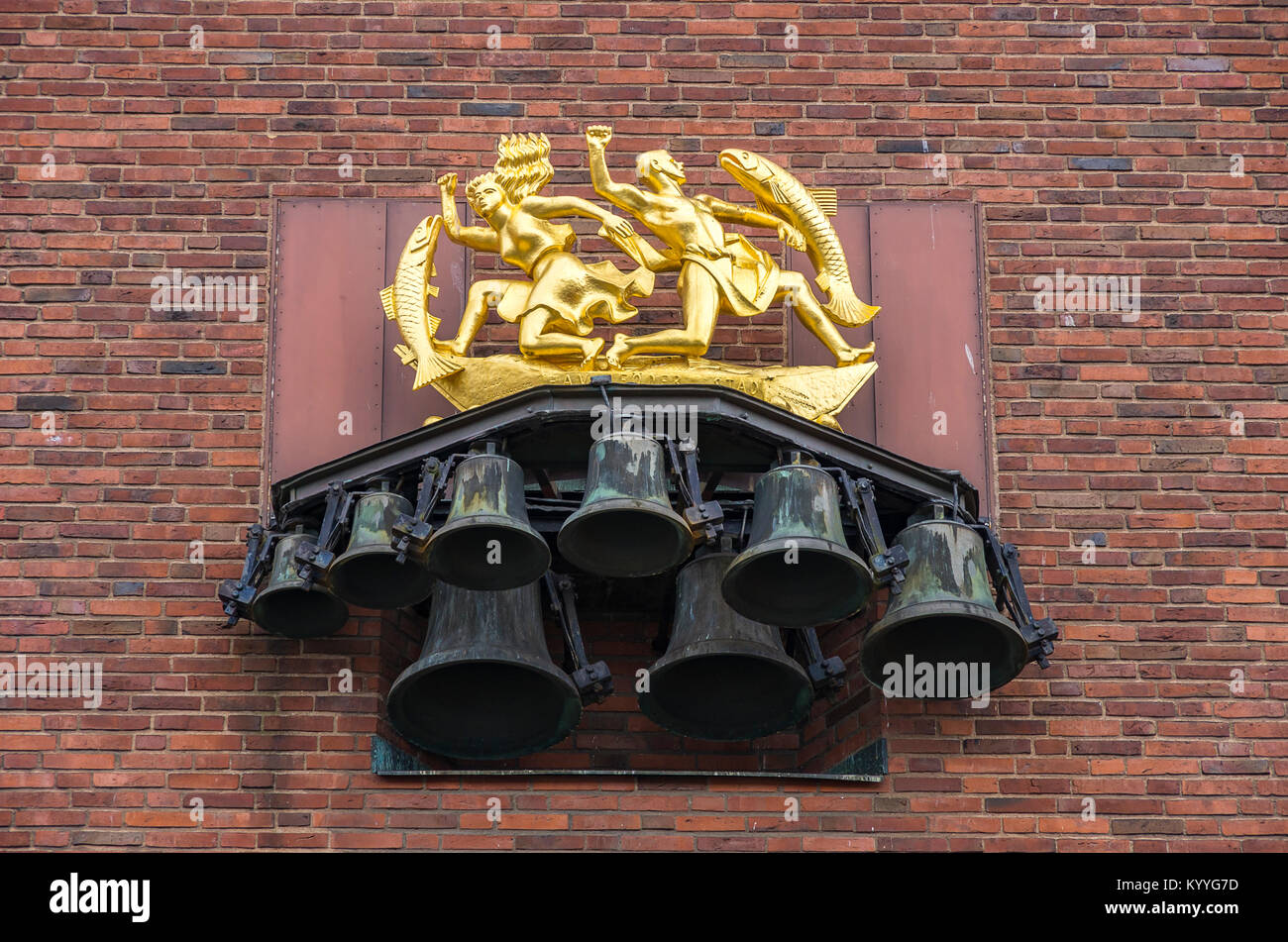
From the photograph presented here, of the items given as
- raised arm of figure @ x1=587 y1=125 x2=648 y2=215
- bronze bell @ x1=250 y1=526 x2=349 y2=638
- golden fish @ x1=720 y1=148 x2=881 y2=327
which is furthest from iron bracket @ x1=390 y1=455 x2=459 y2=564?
golden fish @ x1=720 y1=148 x2=881 y2=327

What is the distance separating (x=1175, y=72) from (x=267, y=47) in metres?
4.24

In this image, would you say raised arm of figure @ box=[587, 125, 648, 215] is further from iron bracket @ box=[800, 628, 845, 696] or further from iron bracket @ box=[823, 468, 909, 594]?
iron bracket @ box=[800, 628, 845, 696]

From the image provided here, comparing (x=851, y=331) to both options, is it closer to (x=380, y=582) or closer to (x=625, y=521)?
(x=625, y=521)

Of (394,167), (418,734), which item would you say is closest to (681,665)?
(418,734)

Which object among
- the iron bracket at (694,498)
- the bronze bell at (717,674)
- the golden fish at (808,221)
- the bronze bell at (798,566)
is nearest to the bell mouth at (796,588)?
the bronze bell at (798,566)

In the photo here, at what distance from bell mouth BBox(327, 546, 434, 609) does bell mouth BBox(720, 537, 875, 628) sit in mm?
1211

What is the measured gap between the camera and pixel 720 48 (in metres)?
12.5

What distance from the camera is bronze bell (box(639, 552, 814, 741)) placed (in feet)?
34.4

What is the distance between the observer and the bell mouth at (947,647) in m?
10.3

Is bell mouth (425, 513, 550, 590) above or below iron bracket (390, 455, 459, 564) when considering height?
below

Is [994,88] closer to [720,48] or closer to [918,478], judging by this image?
[720,48]

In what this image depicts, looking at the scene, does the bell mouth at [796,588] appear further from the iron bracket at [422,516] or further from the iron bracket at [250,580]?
the iron bracket at [250,580]

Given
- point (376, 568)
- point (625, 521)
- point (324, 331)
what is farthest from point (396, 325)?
point (625, 521)

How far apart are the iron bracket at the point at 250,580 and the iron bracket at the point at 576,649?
1126 millimetres
